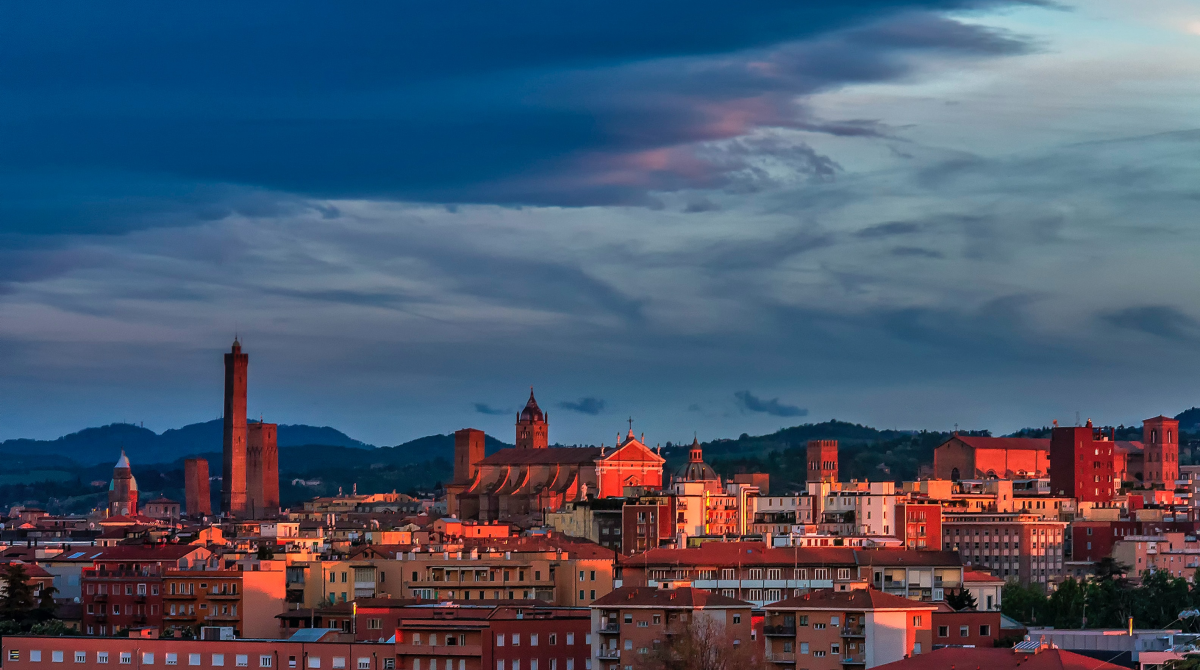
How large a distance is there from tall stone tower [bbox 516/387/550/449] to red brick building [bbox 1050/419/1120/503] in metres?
54.9

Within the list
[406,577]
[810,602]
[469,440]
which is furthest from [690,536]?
[469,440]

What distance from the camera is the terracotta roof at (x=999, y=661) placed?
56094 mm

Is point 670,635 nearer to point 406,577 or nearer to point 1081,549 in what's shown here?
point 406,577

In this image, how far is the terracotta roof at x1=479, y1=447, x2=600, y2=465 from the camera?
503ft

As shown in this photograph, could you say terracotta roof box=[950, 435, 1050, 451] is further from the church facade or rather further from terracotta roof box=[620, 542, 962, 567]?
→ terracotta roof box=[620, 542, 962, 567]

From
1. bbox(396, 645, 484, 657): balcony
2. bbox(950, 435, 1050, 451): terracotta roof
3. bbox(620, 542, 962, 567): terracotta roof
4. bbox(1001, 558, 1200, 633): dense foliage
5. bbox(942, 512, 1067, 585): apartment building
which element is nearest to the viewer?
bbox(396, 645, 484, 657): balcony

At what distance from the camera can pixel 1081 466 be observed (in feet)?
469

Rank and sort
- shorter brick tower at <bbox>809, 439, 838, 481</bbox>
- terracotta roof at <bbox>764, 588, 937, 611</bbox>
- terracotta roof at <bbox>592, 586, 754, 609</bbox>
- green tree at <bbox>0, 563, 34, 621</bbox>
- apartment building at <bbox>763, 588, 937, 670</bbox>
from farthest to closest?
shorter brick tower at <bbox>809, 439, 838, 481</bbox> → green tree at <bbox>0, 563, 34, 621</bbox> → terracotta roof at <bbox>592, 586, 754, 609</bbox> → terracotta roof at <bbox>764, 588, 937, 611</bbox> → apartment building at <bbox>763, 588, 937, 670</bbox>

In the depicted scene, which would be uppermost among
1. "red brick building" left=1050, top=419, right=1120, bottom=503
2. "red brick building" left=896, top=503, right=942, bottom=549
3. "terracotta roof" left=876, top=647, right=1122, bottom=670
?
"red brick building" left=1050, top=419, right=1120, bottom=503

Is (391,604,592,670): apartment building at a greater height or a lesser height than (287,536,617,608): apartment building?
lesser

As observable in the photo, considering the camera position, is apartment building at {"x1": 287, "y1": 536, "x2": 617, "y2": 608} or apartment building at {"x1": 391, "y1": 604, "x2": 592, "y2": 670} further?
apartment building at {"x1": 287, "y1": 536, "x2": 617, "y2": 608}

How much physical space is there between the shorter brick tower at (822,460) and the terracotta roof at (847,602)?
110m

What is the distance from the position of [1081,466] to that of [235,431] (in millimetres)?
83803

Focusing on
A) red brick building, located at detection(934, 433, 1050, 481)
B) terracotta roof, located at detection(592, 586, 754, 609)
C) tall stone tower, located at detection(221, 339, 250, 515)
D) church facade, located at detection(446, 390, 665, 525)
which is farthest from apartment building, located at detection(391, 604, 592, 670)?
tall stone tower, located at detection(221, 339, 250, 515)
